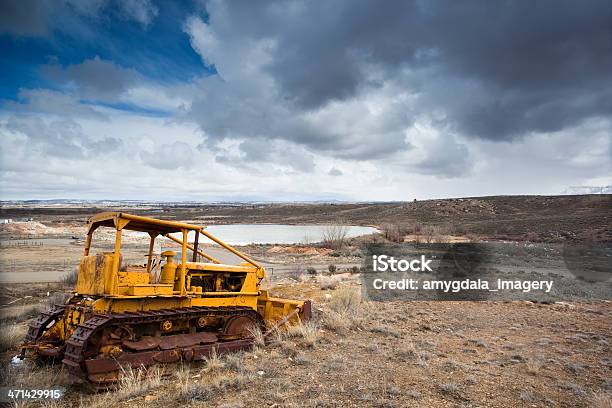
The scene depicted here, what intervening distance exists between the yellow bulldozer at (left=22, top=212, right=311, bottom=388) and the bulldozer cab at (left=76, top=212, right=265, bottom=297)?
16 millimetres

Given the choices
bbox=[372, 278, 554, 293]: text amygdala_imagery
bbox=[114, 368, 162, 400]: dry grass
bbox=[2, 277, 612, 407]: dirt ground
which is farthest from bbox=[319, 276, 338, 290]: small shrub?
bbox=[114, 368, 162, 400]: dry grass

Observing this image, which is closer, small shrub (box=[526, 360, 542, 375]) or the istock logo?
small shrub (box=[526, 360, 542, 375])

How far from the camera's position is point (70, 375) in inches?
255

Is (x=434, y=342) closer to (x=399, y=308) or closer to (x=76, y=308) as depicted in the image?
(x=399, y=308)

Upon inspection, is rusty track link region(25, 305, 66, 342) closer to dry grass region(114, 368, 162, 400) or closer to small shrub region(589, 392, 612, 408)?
dry grass region(114, 368, 162, 400)

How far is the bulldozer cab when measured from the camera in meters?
6.99

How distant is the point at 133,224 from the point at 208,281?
1.89 m

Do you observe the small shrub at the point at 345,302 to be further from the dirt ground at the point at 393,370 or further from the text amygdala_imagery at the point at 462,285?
the text amygdala_imagery at the point at 462,285

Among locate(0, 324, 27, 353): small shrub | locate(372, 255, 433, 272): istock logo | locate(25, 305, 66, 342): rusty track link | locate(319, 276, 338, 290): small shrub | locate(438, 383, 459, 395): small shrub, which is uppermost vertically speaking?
locate(25, 305, 66, 342): rusty track link

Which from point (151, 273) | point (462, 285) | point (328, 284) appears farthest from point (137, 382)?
point (462, 285)

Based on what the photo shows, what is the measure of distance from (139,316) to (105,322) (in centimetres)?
57

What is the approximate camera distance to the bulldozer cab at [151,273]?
22.9ft

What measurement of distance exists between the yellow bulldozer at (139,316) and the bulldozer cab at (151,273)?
0.02 metres

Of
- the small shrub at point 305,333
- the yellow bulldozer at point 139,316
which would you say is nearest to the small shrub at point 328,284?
the small shrub at point 305,333
